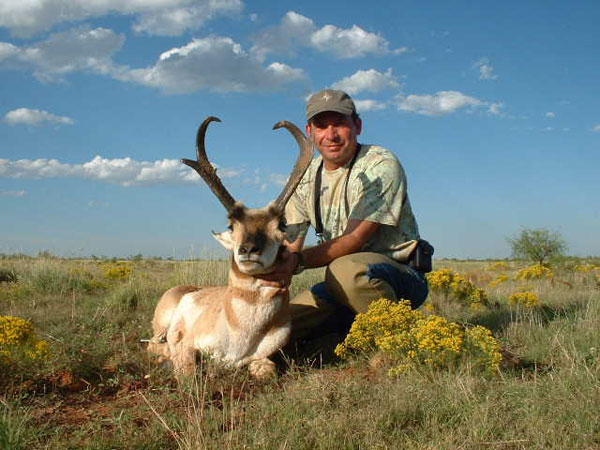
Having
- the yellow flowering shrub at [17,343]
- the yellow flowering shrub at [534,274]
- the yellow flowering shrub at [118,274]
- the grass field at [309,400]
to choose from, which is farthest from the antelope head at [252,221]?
the yellow flowering shrub at [534,274]

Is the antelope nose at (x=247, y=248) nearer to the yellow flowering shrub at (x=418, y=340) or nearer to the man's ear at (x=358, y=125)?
the yellow flowering shrub at (x=418, y=340)

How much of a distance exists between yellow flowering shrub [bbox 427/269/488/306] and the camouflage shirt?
3.60 m

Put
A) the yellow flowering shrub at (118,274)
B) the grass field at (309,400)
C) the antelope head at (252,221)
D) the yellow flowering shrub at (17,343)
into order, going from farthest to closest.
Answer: the yellow flowering shrub at (118,274)
the antelope head at (252,221)
the yellow flowering shrub at (17,343)
the grass field at (309,400)

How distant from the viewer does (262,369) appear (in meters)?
5.40

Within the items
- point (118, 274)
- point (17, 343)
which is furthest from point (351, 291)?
point (118, 274)

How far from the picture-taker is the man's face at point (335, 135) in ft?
22.8

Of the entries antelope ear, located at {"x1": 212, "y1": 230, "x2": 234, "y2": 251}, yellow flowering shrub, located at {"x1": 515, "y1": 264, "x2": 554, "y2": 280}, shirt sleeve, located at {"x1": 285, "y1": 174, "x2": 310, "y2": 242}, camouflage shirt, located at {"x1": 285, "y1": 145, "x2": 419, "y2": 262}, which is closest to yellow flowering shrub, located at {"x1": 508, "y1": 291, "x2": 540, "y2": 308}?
camouflage shirt, located at {"x1": 285, "y1": 145, "x2": 419, "y2": 262}

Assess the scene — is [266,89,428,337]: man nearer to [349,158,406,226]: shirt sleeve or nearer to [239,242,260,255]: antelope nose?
[349,158,406,226]: shirt sleeve

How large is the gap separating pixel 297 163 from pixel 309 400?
262 cm

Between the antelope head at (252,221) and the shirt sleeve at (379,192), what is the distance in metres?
1.09

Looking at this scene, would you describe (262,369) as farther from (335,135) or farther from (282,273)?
(335,135)

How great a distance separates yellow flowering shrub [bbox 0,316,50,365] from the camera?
494cm

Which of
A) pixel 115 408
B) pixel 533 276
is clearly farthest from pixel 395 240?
pixel 533 276

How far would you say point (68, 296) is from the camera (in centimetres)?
1107
